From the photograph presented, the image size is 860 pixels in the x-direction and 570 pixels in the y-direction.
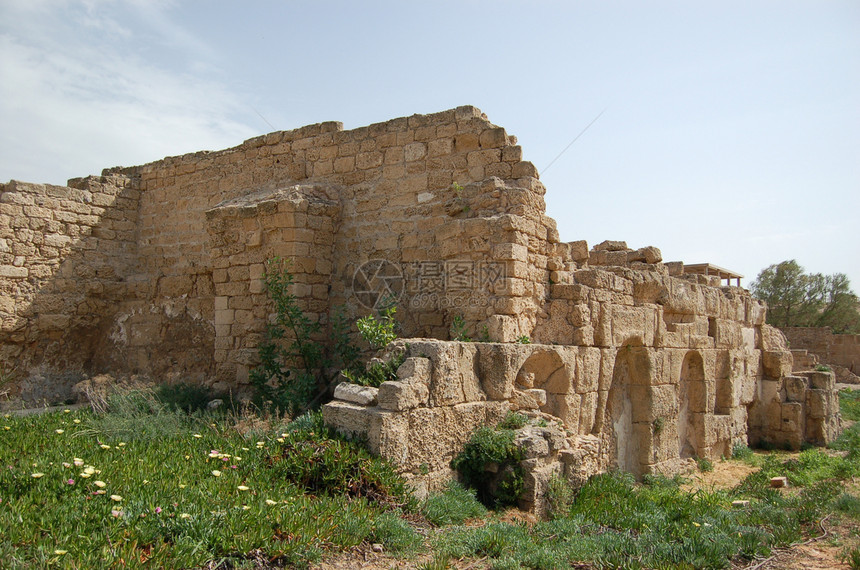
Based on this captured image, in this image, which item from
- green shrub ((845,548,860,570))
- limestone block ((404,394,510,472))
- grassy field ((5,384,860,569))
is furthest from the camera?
limestone block ((404,394,510,472))

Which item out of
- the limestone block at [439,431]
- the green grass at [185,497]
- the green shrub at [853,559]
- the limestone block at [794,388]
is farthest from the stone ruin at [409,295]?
the green shrub at [853,559]

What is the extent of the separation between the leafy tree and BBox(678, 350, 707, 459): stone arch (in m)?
19.9

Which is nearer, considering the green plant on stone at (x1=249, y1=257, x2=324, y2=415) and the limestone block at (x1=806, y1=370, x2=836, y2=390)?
the green plant on stone at (x1=249, y1=257, x2=324, y2=415)

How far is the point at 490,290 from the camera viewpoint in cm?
675

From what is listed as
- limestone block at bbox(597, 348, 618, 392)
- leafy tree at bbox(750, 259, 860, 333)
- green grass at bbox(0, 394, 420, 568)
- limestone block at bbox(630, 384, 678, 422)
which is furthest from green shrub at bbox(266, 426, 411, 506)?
leafy tree at bbox(750, 259, 860, 333)

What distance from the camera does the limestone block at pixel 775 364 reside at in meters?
12.0

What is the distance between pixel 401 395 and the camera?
4969 mm

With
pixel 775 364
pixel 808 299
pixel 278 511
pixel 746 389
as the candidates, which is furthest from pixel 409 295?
pixel 808 299

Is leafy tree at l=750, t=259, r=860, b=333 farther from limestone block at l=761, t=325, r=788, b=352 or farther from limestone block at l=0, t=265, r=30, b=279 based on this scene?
limestone block at l=0, t=265, r=30, b=279

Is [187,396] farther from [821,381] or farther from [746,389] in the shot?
[821,381]

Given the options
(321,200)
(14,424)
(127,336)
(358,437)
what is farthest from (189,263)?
(358,437)

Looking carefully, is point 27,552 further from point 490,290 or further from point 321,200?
point 321,200

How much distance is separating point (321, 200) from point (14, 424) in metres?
4.00

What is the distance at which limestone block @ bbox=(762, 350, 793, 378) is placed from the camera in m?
12.0
